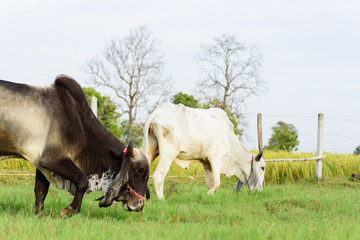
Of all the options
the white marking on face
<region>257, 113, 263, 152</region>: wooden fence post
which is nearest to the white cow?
the white marking on face

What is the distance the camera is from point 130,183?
5.31 m

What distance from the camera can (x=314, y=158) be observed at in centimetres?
1432

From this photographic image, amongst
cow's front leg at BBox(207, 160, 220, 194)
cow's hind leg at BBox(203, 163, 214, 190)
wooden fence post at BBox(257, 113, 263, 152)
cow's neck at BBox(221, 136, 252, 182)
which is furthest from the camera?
wooden fence post at BBox(257, 113, 263, 152)

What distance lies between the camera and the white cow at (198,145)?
7758 mm

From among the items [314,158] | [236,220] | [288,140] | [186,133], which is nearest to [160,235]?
[236,220]

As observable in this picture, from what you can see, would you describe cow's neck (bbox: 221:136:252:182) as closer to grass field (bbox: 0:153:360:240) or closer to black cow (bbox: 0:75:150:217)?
grass field (bbox: 0:153:360:240)

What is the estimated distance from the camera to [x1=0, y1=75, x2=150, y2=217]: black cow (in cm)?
501

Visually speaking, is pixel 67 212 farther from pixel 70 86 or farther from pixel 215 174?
pixel 215 174

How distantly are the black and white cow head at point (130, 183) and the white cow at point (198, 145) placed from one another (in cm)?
224

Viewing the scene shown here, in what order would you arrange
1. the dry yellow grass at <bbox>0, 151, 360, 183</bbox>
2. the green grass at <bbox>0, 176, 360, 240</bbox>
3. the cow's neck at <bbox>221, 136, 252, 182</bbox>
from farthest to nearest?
the dry yellow grass at <bbox>0, 151, 360, 183</bbox>, the cow's neck at <bbox>221, 136, 252, 182</bbox>, the green grass at <bbox>0, 176, 360, 240</bbox>

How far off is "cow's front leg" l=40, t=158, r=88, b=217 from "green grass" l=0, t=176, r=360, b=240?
13 cm

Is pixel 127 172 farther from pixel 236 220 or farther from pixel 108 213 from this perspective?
pixel 236 220

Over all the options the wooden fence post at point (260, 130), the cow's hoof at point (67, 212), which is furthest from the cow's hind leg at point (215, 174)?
the wooden fence post at point (260, 130)

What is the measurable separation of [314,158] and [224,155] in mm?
6554
